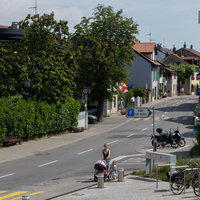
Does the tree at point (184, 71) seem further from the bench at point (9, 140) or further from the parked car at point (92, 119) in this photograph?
the bench at point (9, 140)

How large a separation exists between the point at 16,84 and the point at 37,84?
1.91m

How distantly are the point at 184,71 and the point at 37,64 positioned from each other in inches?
2816

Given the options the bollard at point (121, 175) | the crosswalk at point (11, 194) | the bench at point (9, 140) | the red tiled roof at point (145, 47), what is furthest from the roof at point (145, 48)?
the crosswalk at point (11, 194)

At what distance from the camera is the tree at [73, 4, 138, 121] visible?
3616cm

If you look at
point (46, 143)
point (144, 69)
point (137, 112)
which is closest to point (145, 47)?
point (144, 69)

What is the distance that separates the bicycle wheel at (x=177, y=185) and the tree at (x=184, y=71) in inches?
3329

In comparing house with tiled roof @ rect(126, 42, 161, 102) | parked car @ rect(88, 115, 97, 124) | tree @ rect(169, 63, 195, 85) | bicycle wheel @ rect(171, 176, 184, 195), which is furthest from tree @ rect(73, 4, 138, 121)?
tree @ rect(169, 63, 195, 85)

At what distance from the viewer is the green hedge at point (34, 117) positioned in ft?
75.1

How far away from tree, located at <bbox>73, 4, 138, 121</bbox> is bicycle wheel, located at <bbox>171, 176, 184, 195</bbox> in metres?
25.0

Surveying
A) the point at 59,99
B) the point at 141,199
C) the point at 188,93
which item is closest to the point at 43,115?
the point at 59,99

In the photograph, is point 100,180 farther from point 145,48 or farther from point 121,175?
point 145,48

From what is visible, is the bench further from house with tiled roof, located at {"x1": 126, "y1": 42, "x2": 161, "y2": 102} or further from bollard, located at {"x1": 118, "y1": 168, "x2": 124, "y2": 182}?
house with tiled roof, located at {"x1": 126, "y1": 42, "x2": 161, "y2": 102}

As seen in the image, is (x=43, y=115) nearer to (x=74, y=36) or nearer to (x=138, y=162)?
(x=138, y=162)

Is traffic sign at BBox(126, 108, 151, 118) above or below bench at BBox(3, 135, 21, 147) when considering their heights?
above
